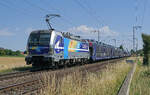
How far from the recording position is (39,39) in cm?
1709

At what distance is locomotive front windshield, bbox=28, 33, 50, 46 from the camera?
16828 millimetres

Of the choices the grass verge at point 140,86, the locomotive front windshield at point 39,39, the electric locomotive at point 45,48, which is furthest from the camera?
the locomotive front windshield at point 39,39

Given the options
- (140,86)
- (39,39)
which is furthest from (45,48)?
(140,86)

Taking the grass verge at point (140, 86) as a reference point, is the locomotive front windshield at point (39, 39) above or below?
above

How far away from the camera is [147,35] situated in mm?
36406

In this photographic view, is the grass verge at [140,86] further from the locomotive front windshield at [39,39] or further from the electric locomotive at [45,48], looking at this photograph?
the locomotive front windshield at [39,39]

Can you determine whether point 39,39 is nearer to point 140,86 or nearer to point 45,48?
point 45,48

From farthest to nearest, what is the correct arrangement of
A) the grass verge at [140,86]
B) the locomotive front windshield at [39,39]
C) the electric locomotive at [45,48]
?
the locomotive front windshield at [39,39], the electric locomotive at [45,48], the grass verge at [140,86]

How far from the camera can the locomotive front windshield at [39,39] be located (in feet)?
55.2

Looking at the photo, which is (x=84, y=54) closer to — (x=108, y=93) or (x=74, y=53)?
(x=74, y=53)

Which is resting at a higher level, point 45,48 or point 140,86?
point 45,48

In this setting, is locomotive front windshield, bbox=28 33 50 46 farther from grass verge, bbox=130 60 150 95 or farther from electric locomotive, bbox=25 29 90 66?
grass verge, bbox=130 60 150 95

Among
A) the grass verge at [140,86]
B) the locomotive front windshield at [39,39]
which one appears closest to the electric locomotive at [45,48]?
the locomotive front windshield at [39,39]

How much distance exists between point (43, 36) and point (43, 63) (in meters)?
2.16
